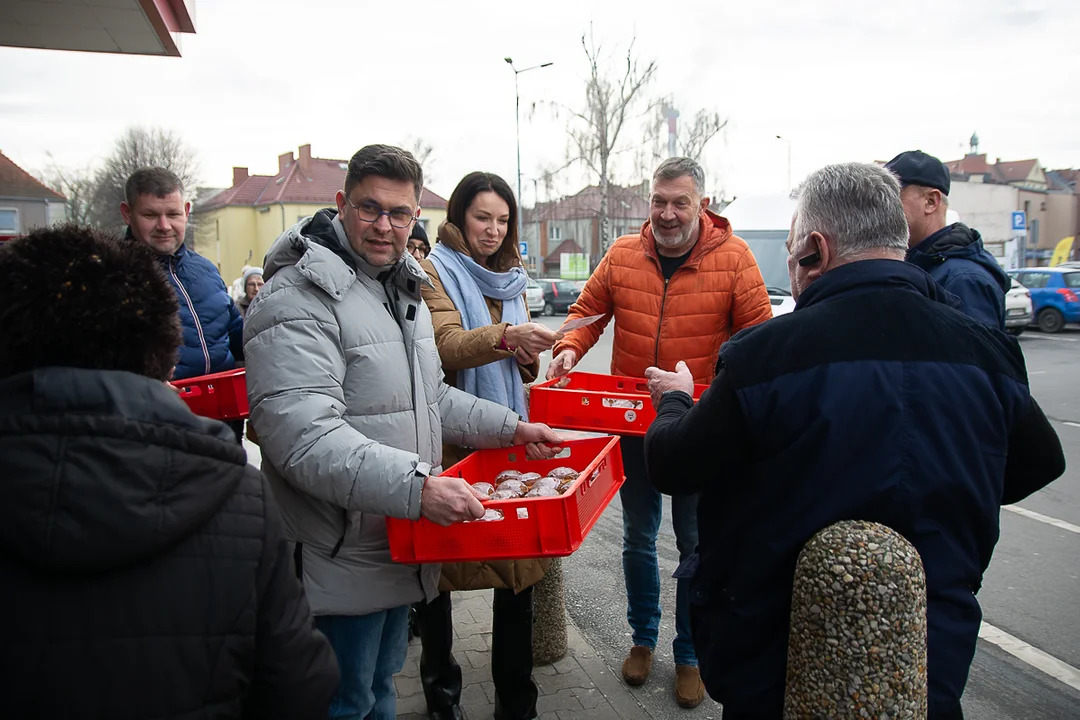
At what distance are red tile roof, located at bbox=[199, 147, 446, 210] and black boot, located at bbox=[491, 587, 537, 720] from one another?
5445 cm

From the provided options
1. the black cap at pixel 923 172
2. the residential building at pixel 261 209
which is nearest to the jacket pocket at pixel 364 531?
the black cap at pixel 923 172

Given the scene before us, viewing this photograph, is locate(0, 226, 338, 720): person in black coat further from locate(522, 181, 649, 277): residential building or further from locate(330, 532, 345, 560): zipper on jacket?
locate(522, 181, 649, 277): residential building

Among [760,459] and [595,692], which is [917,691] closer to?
[760,459]

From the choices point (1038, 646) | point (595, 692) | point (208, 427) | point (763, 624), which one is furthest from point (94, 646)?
point (1038, 646)

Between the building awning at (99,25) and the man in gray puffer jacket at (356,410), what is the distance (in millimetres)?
5534

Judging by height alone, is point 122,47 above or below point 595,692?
above

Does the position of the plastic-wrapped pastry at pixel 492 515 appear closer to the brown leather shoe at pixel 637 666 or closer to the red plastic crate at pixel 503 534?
the red plastic crate at pixel 503 534

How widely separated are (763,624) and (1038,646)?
3398 mm

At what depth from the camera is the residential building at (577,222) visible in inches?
1695

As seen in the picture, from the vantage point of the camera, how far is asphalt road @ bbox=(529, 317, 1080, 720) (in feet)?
12.3

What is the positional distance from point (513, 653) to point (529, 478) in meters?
0.77

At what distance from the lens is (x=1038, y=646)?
430cm

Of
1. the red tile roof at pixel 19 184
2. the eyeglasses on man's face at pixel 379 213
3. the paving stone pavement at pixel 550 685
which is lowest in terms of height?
the paving stone pavement at pixel 550 685

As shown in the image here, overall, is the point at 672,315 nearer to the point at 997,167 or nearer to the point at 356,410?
the point at 356,410
